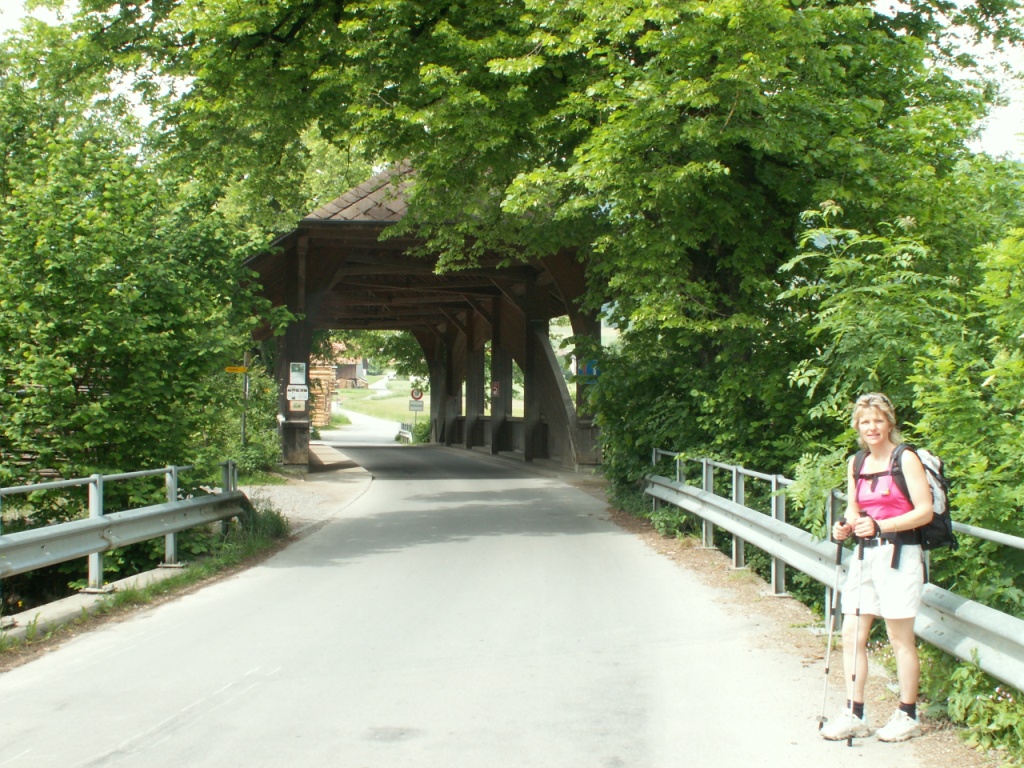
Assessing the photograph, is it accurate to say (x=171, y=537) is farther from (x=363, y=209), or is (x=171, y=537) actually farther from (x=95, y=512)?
(x=363, y=209)

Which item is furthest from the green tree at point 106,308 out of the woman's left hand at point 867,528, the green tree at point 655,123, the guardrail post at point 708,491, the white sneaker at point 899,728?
the white sneaker at point 899,728

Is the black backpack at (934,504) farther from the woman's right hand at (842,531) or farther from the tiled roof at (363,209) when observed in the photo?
the tiled roof at (363,209)

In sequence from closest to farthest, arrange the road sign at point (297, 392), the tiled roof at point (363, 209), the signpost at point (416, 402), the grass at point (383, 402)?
the tiled roof at point (363, 209)
the road sign at point (297, 392)
the signpost at point (416, 402)
the grass at point (383, 402)

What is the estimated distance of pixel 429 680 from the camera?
593 centimetres

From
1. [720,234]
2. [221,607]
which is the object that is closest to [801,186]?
[720,234]

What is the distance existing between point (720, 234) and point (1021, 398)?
7460 millimetres

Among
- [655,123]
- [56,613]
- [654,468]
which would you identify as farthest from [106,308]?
[654,468]

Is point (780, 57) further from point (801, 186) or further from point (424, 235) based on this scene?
point (424, 235)

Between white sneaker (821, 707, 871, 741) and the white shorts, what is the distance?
0.49 metres

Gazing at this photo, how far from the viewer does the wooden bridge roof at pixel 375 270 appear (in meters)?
22.8

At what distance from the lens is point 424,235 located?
687 inches

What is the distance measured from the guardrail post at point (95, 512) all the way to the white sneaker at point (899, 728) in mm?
6178

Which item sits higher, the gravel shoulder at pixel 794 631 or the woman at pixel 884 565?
the woman at pixel 884 565

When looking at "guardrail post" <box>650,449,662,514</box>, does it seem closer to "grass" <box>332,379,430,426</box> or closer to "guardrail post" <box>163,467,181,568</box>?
"guardrail post" <box>163,467,181,568</box>
